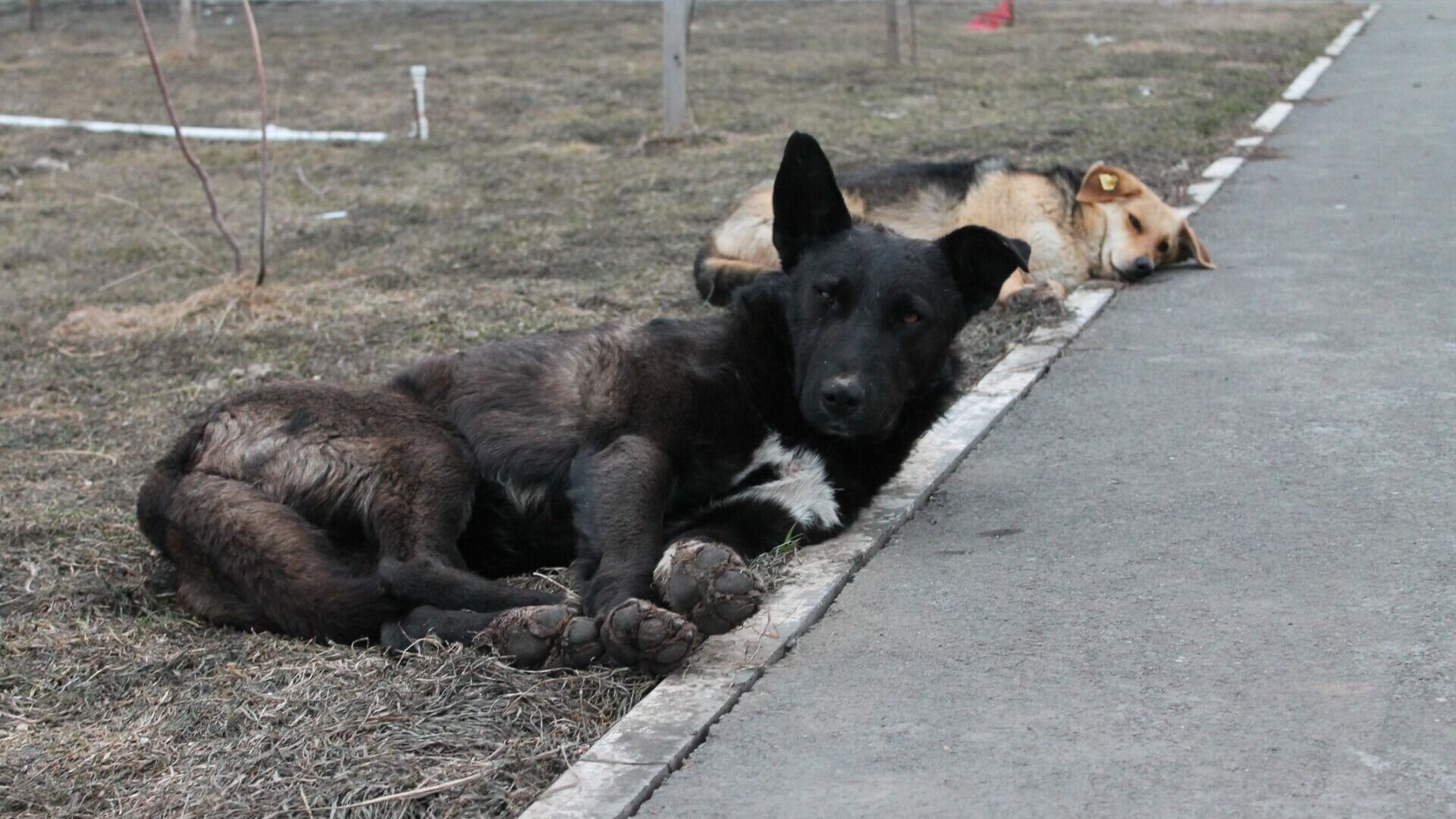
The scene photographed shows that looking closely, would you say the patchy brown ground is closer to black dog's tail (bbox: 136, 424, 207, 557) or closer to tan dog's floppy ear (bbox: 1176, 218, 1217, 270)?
black dog's tail (bbox: 136, 424, 207, 557)

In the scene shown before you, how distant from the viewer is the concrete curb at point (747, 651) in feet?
10.1

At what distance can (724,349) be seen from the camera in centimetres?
471

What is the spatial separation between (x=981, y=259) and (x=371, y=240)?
5.73m

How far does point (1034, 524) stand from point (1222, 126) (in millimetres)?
8854

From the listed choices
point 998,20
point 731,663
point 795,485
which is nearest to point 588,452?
point 795,485

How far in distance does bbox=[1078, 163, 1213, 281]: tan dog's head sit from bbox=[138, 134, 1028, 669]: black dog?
134 inches

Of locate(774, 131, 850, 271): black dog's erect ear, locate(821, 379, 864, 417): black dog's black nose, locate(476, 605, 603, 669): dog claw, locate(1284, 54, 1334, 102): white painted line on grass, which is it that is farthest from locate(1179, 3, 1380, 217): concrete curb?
locate(476, 605, 603, 669): dog claw

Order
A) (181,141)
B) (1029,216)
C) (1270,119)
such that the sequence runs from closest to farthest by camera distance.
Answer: (181,141)
(1029,216)
(1270,119)

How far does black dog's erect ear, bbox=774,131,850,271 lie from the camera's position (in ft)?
15.6

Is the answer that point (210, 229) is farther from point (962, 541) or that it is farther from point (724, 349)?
point (962, 541)

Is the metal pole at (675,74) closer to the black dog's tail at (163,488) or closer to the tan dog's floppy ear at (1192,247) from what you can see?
the tan dog's floppy ear at (1192,247)

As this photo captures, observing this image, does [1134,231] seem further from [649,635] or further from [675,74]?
[675,74]

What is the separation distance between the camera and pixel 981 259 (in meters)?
4.81

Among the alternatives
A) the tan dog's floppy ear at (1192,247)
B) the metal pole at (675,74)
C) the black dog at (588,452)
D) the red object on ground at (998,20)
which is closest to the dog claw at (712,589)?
the black dog at (588,452)
